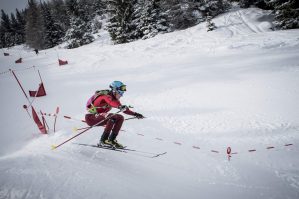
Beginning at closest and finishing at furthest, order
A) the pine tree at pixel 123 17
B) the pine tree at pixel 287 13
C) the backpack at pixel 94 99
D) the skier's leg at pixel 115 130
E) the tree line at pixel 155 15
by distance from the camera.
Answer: the backpack at pixel 94 99 → the skier's leg at pixel 115 130 → the pine tree at pixel 287 13 → the tree line at pixel 155 15 → the pine tree at pixel 123 17

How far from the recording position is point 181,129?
873 centimetres

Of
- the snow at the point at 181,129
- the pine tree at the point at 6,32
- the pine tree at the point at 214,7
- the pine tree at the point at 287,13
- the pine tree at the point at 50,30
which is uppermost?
the pine tree at the point at 6,32

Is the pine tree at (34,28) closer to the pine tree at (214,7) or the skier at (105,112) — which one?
the pine tree at (214,7)

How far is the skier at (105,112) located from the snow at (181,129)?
2.20 ft

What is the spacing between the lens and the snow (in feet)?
17.4

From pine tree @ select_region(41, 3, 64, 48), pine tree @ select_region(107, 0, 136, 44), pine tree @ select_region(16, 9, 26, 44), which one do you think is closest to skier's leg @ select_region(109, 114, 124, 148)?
pine tree @ select_region(107, 0, 136, 44)

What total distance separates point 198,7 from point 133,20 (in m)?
9.67

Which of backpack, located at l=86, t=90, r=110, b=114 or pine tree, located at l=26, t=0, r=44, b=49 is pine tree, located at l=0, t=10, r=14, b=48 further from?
backpack, located at l=86, t=90, r=110, b=114

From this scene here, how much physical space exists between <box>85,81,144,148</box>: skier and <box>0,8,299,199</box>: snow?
2.20 ft

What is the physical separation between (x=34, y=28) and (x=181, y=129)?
202 feet

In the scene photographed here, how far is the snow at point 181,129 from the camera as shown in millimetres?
5289

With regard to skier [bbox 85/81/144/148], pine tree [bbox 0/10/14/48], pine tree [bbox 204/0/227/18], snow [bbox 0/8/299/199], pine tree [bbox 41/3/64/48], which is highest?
pine tree [bbox 0/10/14/48]

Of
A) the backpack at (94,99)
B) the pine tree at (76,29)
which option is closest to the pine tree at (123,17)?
the pine tree at (76,29)

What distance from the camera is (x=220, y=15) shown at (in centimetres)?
2481
